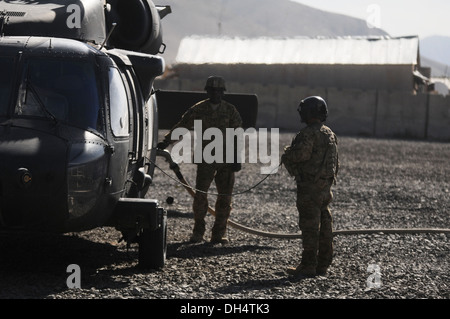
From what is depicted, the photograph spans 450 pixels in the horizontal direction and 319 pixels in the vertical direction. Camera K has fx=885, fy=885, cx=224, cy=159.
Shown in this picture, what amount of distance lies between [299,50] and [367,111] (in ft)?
33.8

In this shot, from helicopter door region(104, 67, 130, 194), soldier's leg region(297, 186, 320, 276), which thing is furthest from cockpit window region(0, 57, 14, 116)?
soldier's leg region(297, 186, 320, 276)

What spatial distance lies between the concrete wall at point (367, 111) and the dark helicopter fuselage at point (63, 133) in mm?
27583

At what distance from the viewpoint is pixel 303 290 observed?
7.45m

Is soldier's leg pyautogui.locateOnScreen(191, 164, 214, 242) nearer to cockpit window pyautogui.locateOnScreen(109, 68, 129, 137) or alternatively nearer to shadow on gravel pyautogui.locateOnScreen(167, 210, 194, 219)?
shadow on gravel pyautogui.locateOnScreen(167, 210, 194, 219)

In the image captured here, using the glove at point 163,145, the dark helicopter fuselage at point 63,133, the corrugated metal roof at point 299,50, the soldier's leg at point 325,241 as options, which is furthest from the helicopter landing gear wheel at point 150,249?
the corrugated metal roof at point 299,50

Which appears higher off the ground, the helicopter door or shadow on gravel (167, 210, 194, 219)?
the helicopter door

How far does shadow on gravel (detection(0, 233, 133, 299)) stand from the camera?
7.06 metres

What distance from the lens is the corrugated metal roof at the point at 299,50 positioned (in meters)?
42.8

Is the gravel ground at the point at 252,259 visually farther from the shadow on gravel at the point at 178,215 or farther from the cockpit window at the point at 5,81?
the cockpit window at the point at 5,81

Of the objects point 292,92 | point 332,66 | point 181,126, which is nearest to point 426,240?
point 181,126

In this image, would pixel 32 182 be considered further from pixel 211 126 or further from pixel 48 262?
pixel 211 126

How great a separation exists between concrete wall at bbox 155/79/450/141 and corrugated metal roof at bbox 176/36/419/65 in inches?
256

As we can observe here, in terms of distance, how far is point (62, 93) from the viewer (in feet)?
25.1

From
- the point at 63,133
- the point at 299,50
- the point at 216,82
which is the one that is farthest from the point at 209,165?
the point at 299,50
